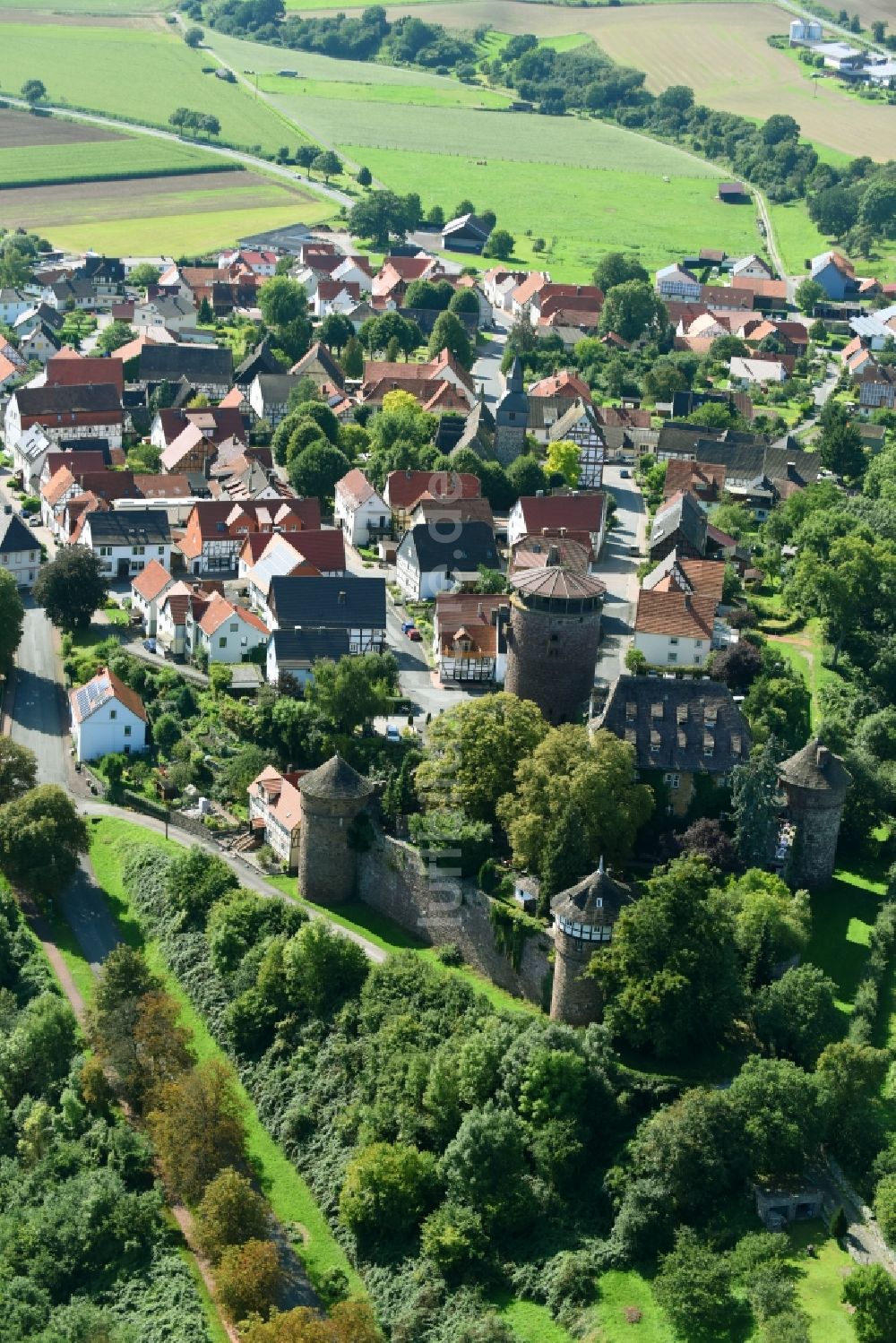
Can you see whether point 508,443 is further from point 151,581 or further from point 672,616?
point 672,616

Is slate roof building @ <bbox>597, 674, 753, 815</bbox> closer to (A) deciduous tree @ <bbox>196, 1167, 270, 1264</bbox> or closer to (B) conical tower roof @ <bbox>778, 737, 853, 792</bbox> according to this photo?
(B) conical tower roof @ <bbox>778, 737, 853, 792</bbox>

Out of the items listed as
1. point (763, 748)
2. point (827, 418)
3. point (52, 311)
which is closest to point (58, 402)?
point (52, 311)

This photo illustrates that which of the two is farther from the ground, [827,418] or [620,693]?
[620,693]

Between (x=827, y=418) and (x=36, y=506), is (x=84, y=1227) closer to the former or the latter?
(x=36, y=506)

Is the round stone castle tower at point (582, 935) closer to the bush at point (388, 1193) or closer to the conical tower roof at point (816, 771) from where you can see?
the bush at point (388, 1193)

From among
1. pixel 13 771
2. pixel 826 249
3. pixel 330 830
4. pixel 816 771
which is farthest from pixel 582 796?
pixel 826 249

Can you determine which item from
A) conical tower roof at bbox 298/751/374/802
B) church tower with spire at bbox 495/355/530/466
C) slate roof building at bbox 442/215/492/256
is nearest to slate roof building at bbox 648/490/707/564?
church tower with spire at bbox 495/355/530/466
